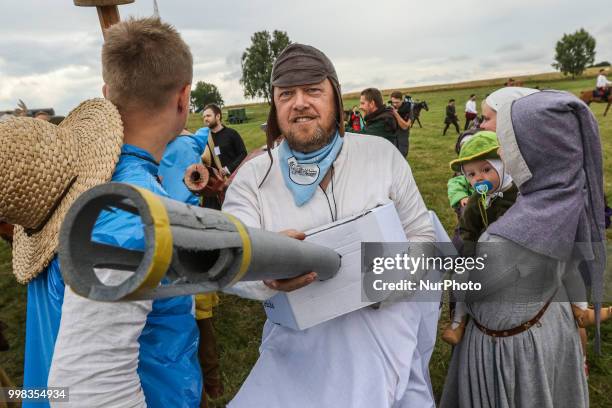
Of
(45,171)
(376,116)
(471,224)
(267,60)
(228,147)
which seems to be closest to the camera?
(45,171)

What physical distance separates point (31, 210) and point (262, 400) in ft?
3.70

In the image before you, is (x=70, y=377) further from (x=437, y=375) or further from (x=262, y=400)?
(x=437, y=375)

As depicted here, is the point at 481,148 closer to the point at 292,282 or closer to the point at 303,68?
the point at 303,68

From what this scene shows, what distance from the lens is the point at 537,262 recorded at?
69.6 inches

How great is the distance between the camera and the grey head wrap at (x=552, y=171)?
1.60 metres

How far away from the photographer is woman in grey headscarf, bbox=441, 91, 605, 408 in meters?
1.62

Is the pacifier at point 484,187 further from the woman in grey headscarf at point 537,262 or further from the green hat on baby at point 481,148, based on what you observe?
the woman in grey headscarf at point 537,262

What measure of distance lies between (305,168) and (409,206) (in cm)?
54

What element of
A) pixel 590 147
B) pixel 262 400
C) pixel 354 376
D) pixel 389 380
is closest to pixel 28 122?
pixel 262 400

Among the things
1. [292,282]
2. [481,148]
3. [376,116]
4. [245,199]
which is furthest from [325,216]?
[376,116]

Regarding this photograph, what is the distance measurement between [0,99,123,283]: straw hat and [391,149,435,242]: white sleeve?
123cm

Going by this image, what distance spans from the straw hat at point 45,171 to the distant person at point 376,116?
623cm

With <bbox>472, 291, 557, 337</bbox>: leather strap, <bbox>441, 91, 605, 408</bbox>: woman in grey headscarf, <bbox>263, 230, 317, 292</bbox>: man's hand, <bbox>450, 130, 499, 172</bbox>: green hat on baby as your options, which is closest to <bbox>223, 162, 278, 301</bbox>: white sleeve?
<bbox>263, 230, 317, 292</bbox>: man's hand

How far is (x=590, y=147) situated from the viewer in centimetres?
165
